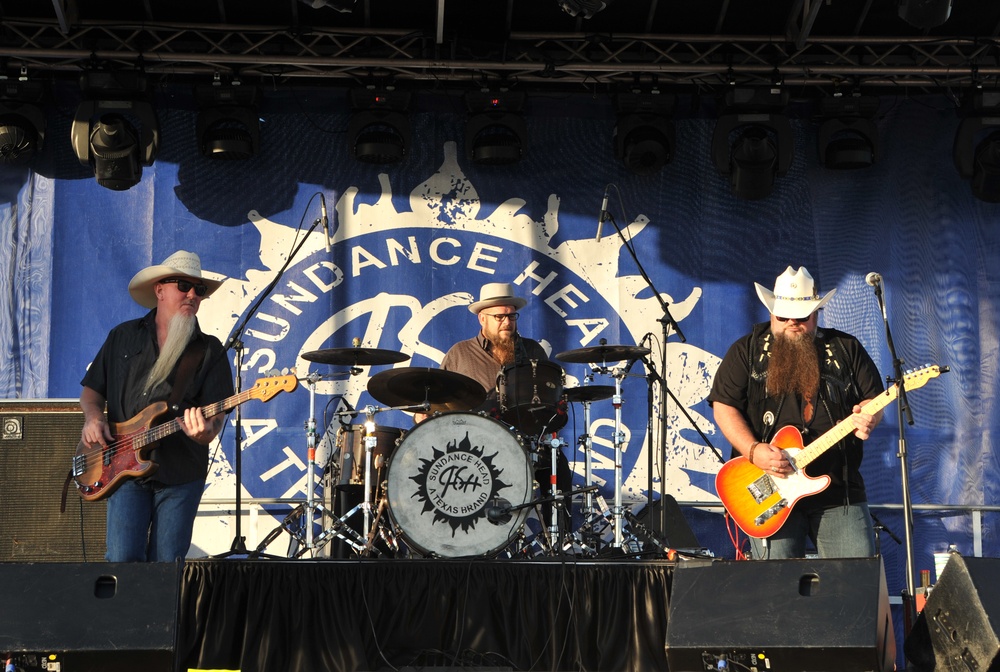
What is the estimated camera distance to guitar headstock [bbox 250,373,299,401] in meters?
6.35

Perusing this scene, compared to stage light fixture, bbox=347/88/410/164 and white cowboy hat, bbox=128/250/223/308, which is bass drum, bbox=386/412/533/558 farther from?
stage light fixture, bbox=347/88/410/164

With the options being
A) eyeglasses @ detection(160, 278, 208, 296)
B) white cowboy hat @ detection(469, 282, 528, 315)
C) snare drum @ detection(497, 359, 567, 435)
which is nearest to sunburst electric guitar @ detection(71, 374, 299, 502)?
eyeglasses @ detection(160, 278, 208, 296)

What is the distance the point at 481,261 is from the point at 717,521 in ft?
8.75

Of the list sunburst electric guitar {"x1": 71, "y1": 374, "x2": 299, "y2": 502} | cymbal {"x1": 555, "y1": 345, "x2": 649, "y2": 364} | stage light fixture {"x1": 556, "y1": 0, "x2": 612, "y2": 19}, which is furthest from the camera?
stage light fixture {"x1": 556, "y1": 0, "x2": 612, "y2": 19}

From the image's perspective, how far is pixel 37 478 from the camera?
7633 millimetres

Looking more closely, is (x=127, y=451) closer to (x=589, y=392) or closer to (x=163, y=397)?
(x=163, y=397)

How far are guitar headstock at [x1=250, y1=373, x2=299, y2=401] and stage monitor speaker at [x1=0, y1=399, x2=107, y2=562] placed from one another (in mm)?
1839

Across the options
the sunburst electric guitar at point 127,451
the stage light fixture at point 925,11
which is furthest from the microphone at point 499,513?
the stage light fixture at point 925,11

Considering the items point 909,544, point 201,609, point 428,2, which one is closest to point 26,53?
point 428,2

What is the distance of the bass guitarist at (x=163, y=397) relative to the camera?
19.6 feet

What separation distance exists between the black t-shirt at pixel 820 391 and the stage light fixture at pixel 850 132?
321 cm

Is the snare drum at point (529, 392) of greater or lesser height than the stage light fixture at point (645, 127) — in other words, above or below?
below

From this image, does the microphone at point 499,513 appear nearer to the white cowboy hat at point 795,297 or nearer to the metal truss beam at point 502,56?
the white cowboy hat at point 795,297

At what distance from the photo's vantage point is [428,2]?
28.8 ft
